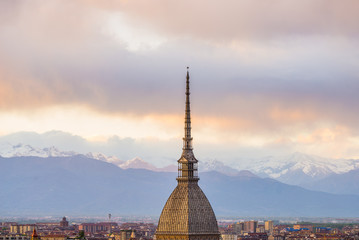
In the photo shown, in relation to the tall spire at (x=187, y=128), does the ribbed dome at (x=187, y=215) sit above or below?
below

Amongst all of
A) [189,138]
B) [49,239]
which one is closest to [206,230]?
[189,138]

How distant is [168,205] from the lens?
73812 mm

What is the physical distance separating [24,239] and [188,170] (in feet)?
321

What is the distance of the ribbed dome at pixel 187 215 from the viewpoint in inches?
2859

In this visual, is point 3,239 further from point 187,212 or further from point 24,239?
point 187,212

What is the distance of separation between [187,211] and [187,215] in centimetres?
26

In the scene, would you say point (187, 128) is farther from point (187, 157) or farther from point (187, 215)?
point (187, 215)

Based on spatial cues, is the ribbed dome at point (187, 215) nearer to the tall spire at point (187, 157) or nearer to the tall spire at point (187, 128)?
the tall spire at point (187, 157)

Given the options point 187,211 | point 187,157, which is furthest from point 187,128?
point 187,211

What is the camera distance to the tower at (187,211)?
72625 millimetres

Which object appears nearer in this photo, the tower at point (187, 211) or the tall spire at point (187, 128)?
the tower at point (187, 211)

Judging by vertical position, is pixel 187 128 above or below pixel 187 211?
above

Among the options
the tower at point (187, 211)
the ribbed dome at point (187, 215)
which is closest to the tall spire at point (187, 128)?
the tower at point (187, 211)

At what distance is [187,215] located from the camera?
72750 mm
